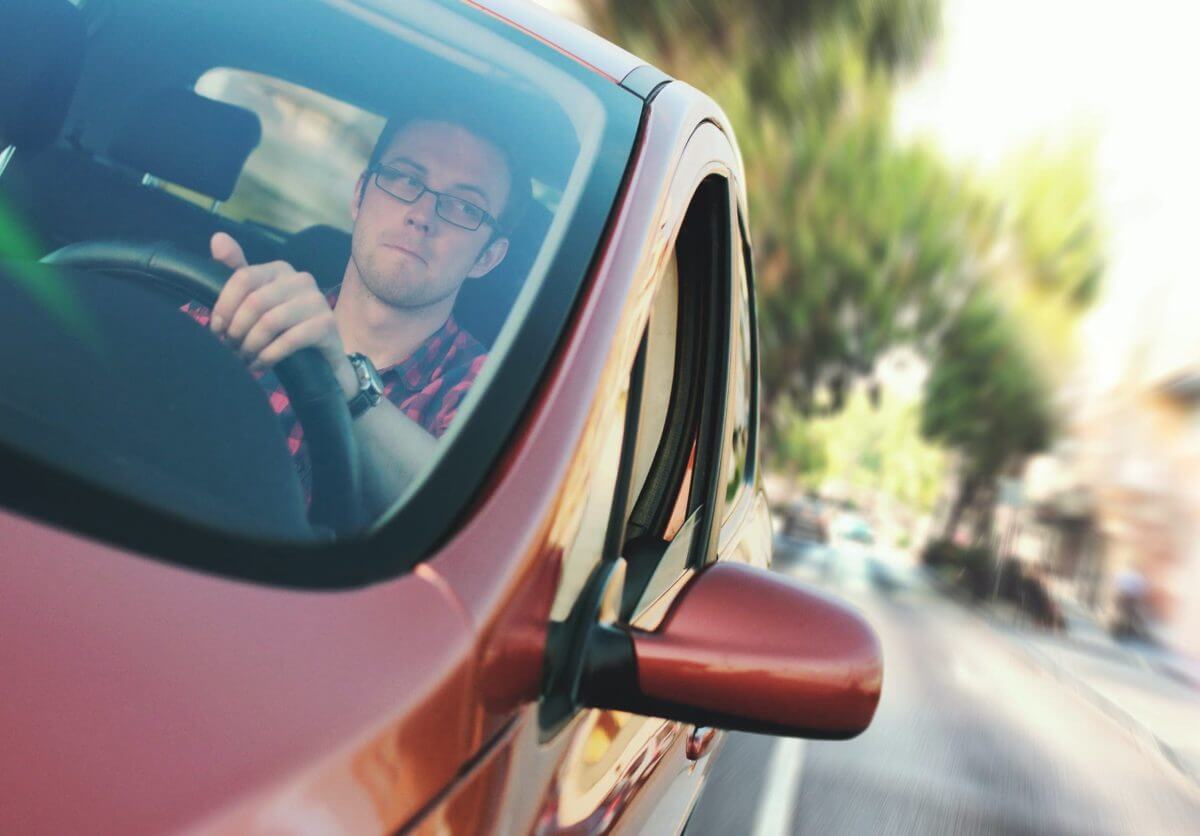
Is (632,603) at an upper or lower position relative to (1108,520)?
upper

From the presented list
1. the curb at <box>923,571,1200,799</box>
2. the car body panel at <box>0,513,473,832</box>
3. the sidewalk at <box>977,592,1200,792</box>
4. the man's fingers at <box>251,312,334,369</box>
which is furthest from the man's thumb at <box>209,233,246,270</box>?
the sidewalk at <box>977,592,1200,792</box>

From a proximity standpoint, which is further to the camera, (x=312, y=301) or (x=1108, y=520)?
(x=1108, y=520)

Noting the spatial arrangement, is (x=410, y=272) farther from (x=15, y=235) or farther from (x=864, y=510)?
(x=864, y=510)

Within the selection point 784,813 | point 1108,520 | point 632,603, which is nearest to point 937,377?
point 1108,520

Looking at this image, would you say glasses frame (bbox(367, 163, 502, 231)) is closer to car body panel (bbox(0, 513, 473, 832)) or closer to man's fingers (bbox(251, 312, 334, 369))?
man's fingers (bbox(251, 312, 334, 369))

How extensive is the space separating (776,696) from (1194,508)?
42094 mm

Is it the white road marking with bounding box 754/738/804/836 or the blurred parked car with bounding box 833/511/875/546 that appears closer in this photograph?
the white road marking with bounding box 754/738/804/836

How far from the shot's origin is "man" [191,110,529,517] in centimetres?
134

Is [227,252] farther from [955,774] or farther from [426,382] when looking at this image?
[955,774]

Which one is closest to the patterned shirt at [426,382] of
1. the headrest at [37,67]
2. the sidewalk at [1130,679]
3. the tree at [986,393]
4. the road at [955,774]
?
the headrest at [37,67]

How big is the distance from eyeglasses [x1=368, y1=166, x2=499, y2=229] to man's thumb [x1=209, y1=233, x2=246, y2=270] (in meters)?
0.21

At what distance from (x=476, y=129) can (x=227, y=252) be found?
0.36 metres

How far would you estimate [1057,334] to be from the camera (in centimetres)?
4600

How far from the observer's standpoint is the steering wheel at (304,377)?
1248 millimetres
